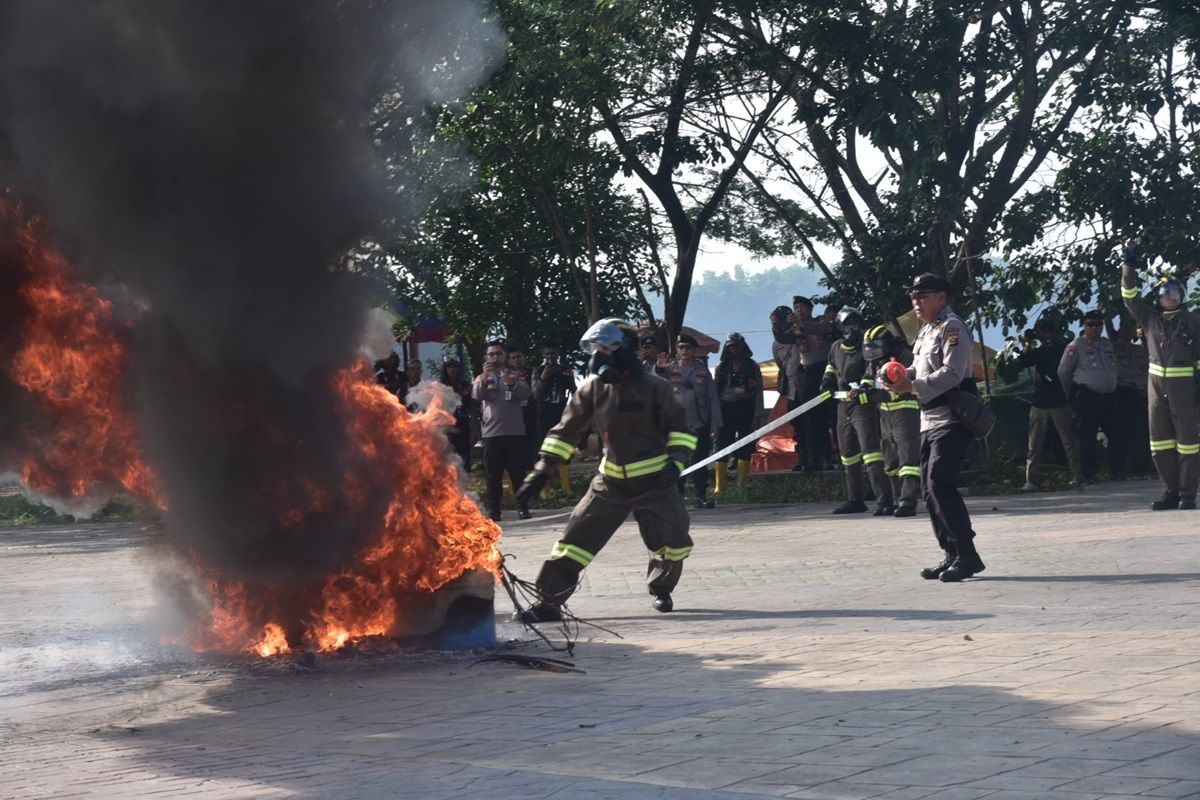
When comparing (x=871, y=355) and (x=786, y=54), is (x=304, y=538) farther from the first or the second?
(x=786, y=54)

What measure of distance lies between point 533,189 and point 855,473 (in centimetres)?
838

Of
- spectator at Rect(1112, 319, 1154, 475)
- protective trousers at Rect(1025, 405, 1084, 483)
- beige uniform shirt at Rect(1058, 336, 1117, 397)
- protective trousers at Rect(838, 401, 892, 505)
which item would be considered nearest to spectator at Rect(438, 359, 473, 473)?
protective trousers at Rect(838, 401, 892, 505)

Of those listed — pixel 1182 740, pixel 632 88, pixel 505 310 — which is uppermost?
pixel 632 88

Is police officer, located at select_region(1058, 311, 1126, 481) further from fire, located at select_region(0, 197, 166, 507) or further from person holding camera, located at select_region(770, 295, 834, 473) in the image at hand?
fire, located at select_region(0, 197, 166, 507)

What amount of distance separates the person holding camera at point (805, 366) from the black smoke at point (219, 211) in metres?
10.8

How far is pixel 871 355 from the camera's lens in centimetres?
1434

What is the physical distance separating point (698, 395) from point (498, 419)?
227cm

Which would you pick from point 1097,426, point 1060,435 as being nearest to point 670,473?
point 1060,435

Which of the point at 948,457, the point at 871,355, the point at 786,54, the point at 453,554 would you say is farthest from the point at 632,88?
the point at 453,554

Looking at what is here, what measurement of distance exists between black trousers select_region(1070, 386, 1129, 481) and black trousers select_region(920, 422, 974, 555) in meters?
8.28

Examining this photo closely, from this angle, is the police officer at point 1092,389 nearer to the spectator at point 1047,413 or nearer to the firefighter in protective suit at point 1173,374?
the spectator at point 1047,413

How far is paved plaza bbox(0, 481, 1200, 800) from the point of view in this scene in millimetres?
5410

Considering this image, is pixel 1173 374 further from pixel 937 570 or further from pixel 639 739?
pixel 639 739

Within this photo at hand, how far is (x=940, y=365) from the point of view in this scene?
1066 centimetres
